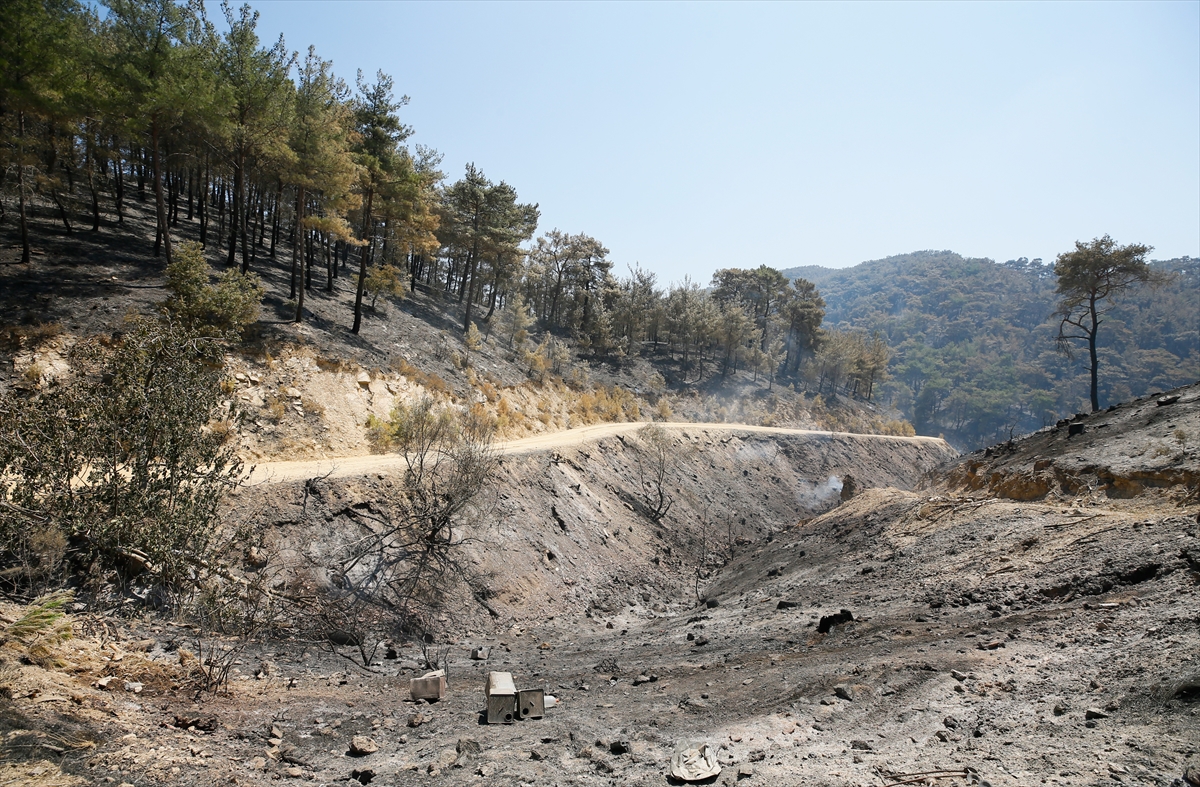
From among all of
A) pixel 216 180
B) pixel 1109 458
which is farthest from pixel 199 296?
pixel 216 180

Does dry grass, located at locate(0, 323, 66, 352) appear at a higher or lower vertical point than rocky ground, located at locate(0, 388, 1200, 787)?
higher

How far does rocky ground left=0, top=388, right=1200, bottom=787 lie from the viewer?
546cm

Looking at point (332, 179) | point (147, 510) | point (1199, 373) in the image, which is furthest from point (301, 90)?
point (1199, 373)

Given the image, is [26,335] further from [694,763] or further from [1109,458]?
[1109,458]

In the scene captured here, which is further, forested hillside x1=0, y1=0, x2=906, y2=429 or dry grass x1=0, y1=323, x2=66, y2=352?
forested hillside x1=0, y1=0, x2=906, y2=429

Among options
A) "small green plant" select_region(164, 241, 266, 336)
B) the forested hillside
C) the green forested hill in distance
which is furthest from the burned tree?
the green forested hill in distance

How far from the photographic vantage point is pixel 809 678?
316 inches

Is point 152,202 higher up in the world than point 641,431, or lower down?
higher up

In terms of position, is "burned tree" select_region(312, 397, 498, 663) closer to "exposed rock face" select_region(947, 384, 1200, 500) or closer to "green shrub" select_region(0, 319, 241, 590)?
"green shrub" select_region(0, 319, 241, 590)

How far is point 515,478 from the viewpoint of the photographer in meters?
19.2

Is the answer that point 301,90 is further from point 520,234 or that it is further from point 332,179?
point 520,234

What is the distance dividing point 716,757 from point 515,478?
13847 millimetres

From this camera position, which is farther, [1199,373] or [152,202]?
Result: [1199,373]

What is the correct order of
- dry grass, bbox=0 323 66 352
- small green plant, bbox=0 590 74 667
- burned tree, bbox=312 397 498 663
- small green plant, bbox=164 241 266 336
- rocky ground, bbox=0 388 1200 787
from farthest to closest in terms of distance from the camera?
small green plant, bbox=164 241 266 336, dry grass, bbox=0 323 66 352, burned tree, bbox=312 397 498 663, small green plant, bbox=0 590 74 667, rocky ground, bbox=0 388 1200 787
